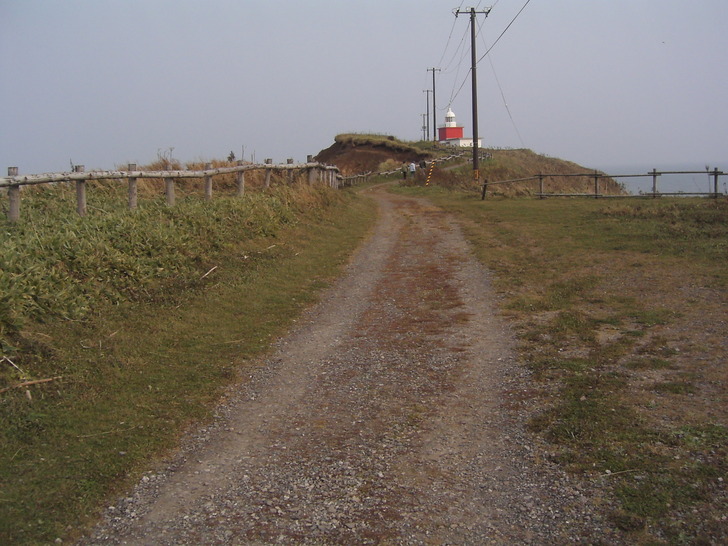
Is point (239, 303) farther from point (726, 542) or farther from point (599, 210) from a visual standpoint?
point (599, 210)

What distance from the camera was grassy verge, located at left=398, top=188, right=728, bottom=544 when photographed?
13.5ft

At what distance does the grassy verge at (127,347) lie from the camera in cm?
442

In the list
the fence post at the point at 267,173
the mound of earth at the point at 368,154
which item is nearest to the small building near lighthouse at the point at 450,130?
the mound of earth at the point at 368,154

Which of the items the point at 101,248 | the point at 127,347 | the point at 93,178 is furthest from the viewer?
the point at 93,178

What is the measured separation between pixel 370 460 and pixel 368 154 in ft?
200

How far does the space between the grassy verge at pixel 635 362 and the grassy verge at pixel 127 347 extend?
3.00m

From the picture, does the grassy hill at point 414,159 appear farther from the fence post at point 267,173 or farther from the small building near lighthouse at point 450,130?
the fence post at point 267,173

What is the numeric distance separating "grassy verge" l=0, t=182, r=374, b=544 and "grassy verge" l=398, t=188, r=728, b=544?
300cm

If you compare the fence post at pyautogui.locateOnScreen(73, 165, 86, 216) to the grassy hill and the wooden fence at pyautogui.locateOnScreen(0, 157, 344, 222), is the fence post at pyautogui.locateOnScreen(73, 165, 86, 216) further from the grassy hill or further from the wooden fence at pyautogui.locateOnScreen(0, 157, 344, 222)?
the grassy hill

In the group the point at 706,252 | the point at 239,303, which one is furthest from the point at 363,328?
the point at 706,252

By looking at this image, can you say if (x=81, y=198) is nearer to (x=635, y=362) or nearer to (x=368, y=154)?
(x=635, y=362)

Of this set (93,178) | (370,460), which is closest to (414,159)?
(93,178)

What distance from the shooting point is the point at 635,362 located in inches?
255

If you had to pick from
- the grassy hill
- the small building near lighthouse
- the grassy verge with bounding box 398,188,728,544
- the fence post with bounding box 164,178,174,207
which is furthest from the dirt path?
the small building near lighthouse
